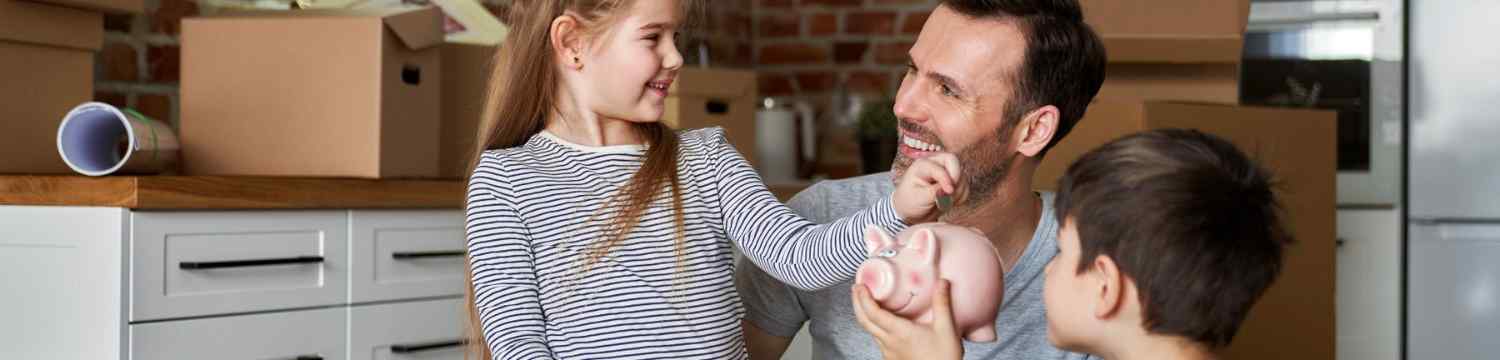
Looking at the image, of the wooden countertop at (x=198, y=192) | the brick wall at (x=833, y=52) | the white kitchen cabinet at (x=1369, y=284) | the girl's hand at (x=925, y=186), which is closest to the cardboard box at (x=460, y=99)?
the wooden countertop at (x=198, y=192)

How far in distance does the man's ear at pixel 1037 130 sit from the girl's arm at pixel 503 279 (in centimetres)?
52

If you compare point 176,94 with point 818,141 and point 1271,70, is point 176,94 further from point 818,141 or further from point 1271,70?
point 1271,70

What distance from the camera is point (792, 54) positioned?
3902 mm

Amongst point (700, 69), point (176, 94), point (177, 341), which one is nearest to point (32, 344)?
point (177, 341)

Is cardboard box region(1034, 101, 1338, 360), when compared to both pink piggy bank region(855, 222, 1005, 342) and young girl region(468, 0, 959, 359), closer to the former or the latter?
young girl region(468, 0, 959, 359)

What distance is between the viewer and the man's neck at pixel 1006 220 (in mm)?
1578

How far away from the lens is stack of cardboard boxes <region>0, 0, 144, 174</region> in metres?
1.86

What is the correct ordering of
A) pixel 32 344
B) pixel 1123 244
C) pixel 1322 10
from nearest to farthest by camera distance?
1. pixel 1123 244
2. pixel 32 344
3. pixel 1322 10

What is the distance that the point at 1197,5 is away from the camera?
2133 millimetres

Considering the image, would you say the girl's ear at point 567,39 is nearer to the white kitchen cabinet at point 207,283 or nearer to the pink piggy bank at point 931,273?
the pink piggy bank at point 931,273

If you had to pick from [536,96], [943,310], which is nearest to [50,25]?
[536,96]

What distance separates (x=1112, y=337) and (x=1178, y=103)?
101cm

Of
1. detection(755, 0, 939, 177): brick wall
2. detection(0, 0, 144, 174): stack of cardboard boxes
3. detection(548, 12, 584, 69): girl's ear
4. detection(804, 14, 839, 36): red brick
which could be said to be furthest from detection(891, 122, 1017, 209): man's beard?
detection(804, 14, 839, 36): red brick

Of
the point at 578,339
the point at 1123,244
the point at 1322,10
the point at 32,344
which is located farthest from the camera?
the point at 1322,10
